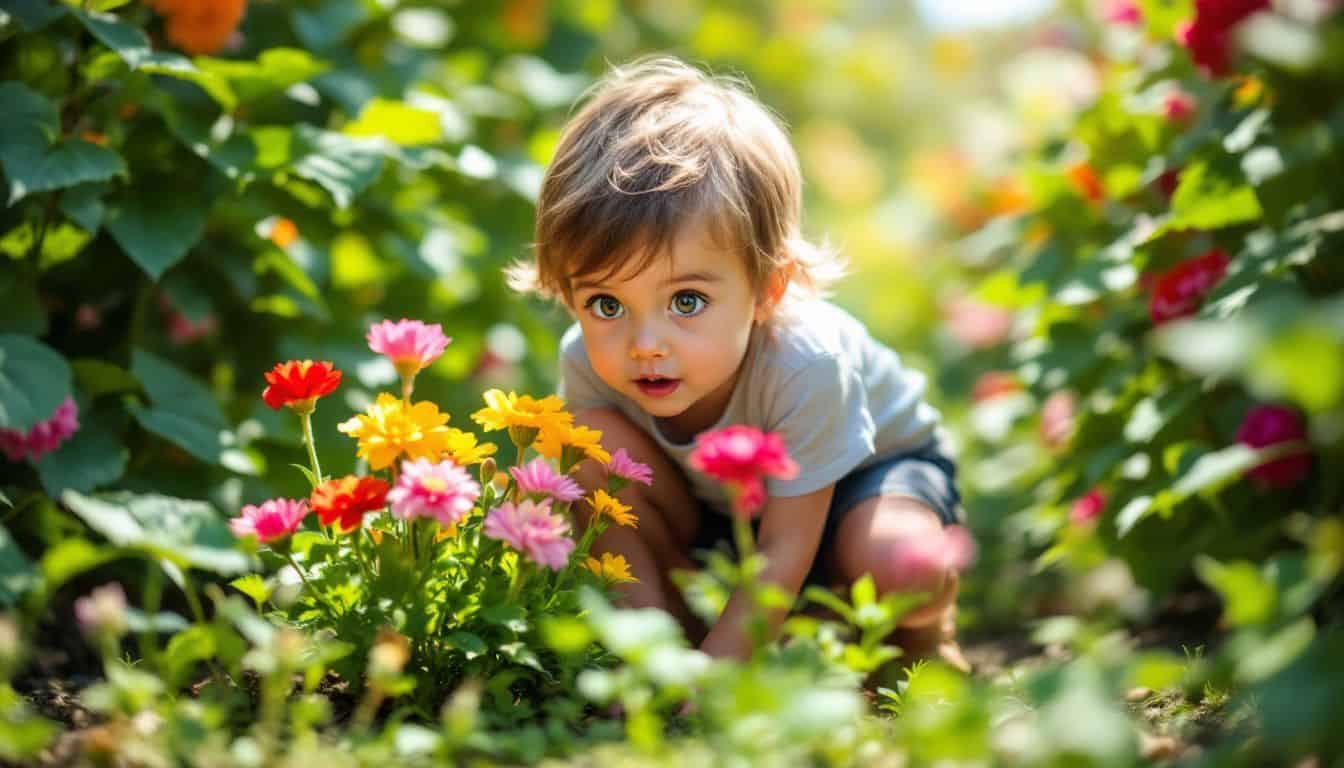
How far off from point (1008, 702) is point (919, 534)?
384 millimetres

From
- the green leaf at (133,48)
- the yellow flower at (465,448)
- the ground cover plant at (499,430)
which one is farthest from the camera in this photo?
the green leaf at (133,48)

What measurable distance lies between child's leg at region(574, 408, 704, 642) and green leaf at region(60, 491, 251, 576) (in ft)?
2.09

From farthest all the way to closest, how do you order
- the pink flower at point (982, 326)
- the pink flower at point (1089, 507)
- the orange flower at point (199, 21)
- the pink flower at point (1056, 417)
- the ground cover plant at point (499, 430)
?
the pink flower at point (982, 326) < the pink flower at point (1056, 417) < the pink flower at point (1089, 507) < the orange flower at point (199, 21) < the ground cover plant at point (499, 430)

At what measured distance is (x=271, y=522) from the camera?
5.12 ft

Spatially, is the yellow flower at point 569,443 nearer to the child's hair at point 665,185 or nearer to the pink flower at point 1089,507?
the child's hair at point 665,185

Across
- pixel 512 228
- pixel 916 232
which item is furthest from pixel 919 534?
pixel 916 232

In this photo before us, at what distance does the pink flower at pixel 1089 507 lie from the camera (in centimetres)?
242

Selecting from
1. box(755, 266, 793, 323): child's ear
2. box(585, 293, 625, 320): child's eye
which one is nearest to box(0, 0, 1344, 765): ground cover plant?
box(585, 293, 625, 320): child's eye

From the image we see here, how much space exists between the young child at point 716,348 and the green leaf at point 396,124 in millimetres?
488

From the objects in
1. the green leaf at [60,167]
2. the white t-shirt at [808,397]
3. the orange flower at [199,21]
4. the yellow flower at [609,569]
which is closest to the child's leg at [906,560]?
the white t-shirt at [808,397]

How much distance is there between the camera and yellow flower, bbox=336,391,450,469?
164 cm

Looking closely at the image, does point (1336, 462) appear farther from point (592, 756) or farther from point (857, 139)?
point (857, 139)

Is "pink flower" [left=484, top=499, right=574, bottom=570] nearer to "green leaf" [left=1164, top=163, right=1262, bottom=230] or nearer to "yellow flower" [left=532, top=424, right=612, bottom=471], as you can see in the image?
"yellow flower" [left=532, top=424, right=612, bottom=471]

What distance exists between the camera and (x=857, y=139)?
254 inches
